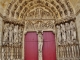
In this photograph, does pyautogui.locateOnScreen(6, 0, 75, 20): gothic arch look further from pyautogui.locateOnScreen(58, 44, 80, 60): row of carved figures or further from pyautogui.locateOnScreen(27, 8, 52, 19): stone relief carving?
pyautogui.locateOnScreen(58, 44, 80, 60): row of carved figures

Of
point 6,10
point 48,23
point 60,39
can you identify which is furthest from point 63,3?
point 6,10

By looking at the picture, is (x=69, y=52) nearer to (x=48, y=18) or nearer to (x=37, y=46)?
(x=37, y=46)

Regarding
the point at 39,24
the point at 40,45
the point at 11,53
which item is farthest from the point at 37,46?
the point at 11,53

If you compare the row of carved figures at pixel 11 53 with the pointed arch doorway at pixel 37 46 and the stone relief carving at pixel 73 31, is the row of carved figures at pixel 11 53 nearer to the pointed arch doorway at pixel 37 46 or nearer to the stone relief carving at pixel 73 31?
the pointed arch doorway at pixel 37 46

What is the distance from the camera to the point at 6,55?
16.3 ft

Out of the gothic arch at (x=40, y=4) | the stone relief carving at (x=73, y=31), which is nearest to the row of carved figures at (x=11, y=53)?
the gothic arch at (x=40, y=4)

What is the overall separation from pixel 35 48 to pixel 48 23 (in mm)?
1162

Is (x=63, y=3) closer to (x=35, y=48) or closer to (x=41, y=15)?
(x=41, y=15)

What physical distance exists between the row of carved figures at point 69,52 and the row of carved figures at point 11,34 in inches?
62.8

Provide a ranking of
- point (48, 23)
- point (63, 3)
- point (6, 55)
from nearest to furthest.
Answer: point (6, 55) < point (63, 3) < point (48, 23)

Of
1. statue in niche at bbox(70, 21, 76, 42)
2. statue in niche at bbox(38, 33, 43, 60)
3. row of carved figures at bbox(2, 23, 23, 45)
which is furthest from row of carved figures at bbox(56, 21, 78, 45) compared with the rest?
row of carved figures at bbox(2, 23, 23, 45)

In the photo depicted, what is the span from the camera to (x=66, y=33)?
5246 mm

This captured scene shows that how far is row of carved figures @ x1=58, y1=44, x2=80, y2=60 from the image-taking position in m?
4.84

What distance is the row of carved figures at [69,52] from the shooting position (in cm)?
484
